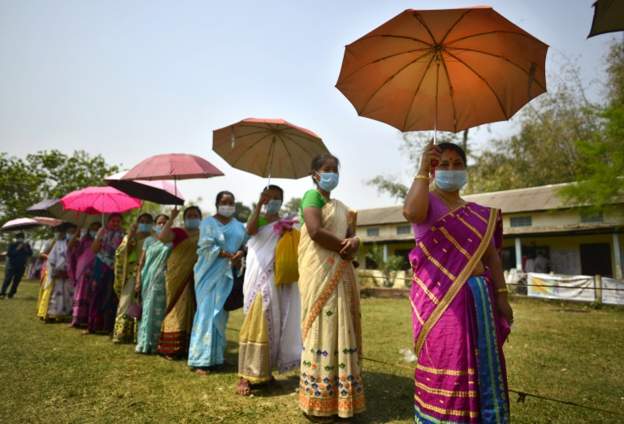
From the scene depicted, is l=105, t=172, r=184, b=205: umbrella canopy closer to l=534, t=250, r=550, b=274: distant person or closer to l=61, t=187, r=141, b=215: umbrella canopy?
l=61, t=187, r=141, b=215: umbrella canopy

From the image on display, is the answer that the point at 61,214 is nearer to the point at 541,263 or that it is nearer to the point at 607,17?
the point at 607,17

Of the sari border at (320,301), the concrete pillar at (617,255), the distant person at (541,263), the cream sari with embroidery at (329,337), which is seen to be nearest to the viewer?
the cream sari with embroidery at (329,337)

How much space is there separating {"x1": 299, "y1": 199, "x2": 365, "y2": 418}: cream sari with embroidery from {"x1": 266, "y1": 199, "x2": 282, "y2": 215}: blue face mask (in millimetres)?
1096

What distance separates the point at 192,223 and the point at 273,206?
1.87 meters

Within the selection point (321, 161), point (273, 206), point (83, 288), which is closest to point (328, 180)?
point (321, 161)

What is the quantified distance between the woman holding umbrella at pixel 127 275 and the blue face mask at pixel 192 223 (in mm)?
1351

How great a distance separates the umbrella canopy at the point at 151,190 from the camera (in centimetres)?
582

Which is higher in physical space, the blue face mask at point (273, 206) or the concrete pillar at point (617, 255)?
the concrete pillar at point (617, 255)

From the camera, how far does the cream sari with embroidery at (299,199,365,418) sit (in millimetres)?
3182

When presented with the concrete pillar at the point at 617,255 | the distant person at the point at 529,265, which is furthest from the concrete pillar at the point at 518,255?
the concrete pillar at the point at 617,255

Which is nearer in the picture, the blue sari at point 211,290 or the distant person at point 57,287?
the blue sari at point 211,290

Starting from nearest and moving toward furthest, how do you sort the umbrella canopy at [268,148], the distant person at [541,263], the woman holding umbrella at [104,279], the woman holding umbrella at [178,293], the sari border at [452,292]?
the sari border at [452,292]
the umbrella canopy at [268,148]
the woman holding umbrella at [178,293]
the woman holding umbrella at [104,279]
the distant person at [541,263]

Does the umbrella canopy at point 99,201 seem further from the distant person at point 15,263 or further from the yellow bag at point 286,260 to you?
the distant person at point 15,263

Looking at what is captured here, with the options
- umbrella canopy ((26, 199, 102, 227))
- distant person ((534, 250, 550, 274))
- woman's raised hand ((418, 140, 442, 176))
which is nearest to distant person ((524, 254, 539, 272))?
distant person ((534, 250, 550, 274))
